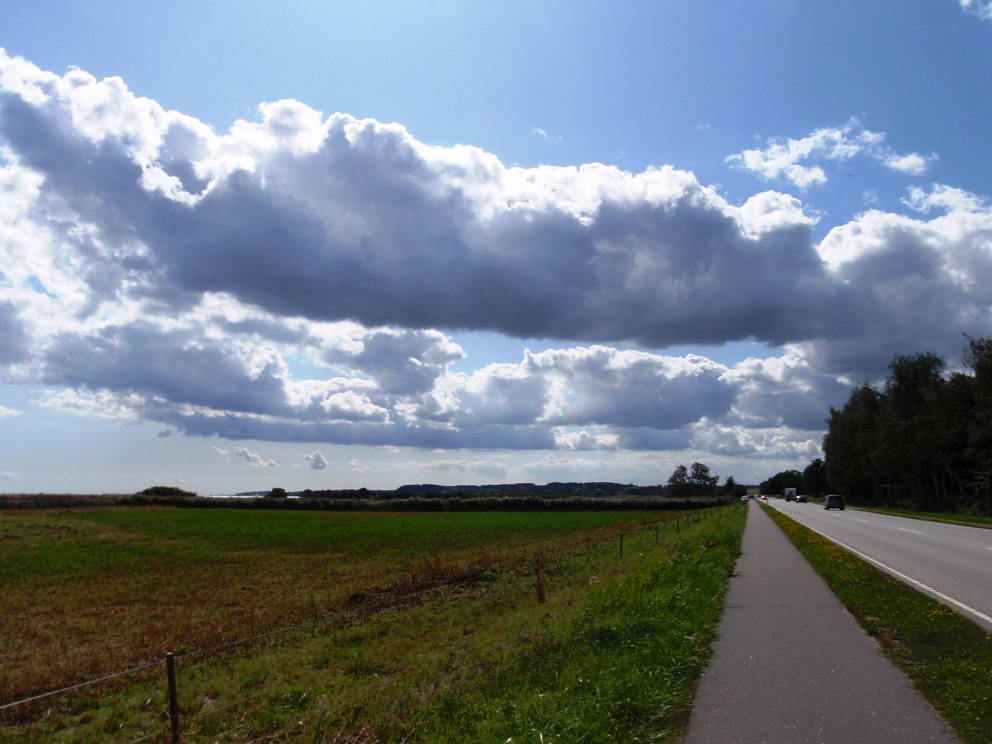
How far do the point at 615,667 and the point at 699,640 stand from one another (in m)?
2.23

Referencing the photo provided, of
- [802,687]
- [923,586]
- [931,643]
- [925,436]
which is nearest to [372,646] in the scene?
[802,687]

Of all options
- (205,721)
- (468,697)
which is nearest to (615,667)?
(468,697)

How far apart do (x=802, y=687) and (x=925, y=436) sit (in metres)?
64.1

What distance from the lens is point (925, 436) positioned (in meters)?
61.4

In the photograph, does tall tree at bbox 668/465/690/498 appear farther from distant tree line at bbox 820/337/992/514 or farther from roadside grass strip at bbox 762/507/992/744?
roadside grass strip at bbox 762/507/992/744

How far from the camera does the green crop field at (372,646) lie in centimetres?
761

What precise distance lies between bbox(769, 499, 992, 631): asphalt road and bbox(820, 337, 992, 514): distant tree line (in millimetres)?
25764

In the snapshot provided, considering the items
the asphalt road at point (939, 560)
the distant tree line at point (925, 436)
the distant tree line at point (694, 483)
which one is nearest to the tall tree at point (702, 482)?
the distant tree line at point (694, 483)

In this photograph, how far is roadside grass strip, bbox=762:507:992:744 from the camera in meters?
6.58

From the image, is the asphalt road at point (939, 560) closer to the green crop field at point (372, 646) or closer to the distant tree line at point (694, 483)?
the green crop field at point (372, 646)

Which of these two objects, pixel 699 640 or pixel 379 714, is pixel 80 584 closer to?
pixel 379 714

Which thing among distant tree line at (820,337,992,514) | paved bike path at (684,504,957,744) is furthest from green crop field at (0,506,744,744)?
distant tree line at (820,337,992,514)

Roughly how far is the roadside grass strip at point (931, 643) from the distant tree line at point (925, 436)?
4180cm

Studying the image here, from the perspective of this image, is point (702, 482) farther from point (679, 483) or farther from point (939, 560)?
point (939, 560)
